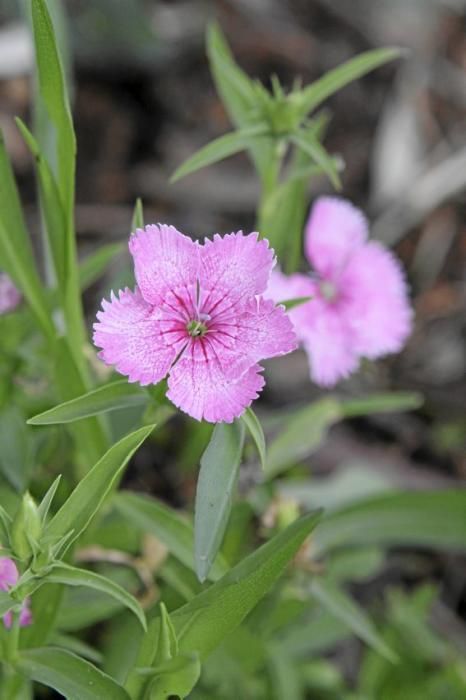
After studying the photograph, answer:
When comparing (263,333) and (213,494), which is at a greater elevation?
(263,333)

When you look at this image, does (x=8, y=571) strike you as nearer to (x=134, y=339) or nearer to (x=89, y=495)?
(x=89, y=495)

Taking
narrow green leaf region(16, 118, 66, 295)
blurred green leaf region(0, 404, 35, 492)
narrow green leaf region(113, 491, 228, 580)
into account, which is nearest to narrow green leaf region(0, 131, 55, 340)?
narrow green leaf region(16, 118, 66, 295)

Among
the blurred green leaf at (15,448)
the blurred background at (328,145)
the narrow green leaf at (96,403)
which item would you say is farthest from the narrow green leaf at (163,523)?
the blurred background at (328,145)

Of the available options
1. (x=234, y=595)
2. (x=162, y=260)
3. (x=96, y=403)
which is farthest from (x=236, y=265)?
(x=234, y=595)

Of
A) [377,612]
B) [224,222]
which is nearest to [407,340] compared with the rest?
[224,222]

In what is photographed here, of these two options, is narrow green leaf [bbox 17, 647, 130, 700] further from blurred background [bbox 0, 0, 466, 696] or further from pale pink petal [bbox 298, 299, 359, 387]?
blurred background [bbox 0, 0, 466, 696]

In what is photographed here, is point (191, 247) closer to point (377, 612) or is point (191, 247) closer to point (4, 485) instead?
point (4, 485)
